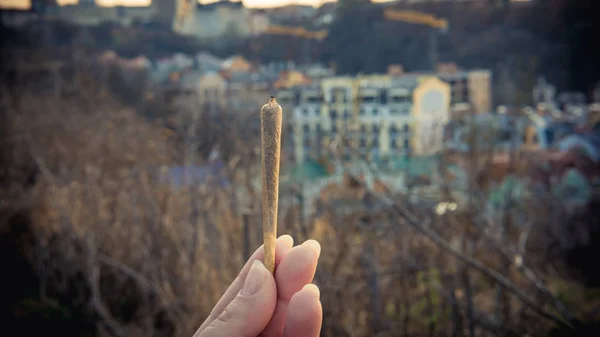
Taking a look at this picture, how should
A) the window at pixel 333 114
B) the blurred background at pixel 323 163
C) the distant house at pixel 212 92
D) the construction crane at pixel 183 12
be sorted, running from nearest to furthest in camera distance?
the blurred background at pixel 323 163, the window at pixel 333 114, the distant house at pixel 212 92, the construction crane at pixel 183 12

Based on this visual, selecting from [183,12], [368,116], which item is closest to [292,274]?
[368,116]

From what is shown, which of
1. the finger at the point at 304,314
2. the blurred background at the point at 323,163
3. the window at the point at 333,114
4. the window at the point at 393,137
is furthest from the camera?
the window at the point at 393,137

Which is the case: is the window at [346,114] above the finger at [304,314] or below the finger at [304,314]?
below

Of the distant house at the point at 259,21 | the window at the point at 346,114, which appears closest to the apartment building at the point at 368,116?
the window at the point at 346,114

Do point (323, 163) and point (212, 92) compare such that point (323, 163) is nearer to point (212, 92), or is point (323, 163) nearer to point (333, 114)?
point (333, 114)

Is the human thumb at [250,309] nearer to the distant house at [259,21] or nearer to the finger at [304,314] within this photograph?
the finger at [304,314]

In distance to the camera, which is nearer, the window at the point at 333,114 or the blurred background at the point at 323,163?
the blurred background at the point at 323,163

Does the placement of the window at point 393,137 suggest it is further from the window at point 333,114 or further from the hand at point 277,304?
the hand at point 277,304
